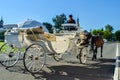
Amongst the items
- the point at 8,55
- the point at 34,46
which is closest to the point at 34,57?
the point at 34,46

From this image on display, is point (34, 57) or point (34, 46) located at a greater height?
point (34, 46)

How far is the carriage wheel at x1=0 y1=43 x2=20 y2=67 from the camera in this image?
1284 cm

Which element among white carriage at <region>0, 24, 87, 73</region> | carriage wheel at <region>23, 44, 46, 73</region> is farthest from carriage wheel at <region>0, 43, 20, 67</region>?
carriage wheel at <region>23, 44, 46, 73</region>

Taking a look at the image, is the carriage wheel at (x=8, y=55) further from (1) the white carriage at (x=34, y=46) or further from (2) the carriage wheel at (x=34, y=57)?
(2) the carriage wheel at (x=34, y=57)

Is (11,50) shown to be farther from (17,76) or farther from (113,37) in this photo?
(113,37)

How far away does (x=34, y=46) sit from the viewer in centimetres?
1126

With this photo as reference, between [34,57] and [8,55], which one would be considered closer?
[34,57]

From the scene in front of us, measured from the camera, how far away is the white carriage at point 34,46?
11105 mm

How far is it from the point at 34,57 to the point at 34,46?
438mm

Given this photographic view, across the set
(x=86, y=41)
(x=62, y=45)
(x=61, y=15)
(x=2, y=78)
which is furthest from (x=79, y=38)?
(x=61, y=15)

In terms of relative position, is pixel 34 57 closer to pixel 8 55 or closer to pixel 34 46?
pixel 34 46

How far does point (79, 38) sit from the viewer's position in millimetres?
14539

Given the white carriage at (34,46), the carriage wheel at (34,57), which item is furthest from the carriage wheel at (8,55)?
the carriage wheel at (34,57)

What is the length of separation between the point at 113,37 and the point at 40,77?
536ft
